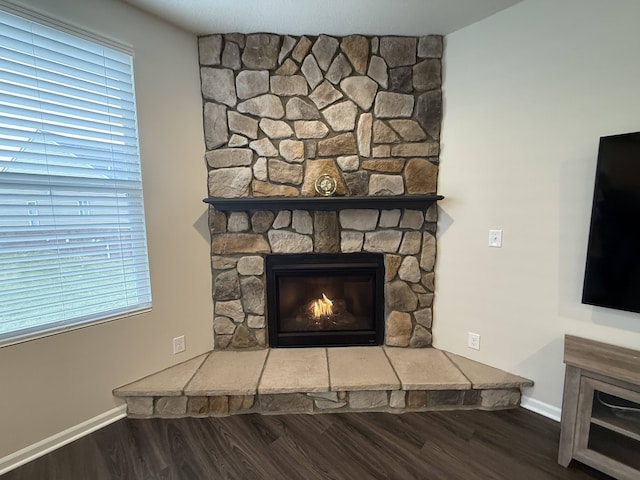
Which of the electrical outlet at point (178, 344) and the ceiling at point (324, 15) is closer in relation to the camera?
the ceiling at point (324, 15)

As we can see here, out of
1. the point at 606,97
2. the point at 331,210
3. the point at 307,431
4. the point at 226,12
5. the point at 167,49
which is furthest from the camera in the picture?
the point at 331,210

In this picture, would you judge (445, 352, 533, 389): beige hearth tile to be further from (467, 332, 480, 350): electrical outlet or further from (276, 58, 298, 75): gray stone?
(276, 58, 298, 75): gray stone

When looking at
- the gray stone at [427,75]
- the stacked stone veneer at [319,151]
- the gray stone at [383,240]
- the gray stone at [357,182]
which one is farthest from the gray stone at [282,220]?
the gray stone at [427,75]

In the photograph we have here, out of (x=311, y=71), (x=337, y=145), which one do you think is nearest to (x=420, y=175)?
(x=337, y=145)

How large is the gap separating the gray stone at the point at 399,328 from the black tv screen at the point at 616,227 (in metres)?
1.16

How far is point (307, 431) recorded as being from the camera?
1.65m

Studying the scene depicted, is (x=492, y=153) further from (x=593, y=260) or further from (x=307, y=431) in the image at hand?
(x=307, y=431)

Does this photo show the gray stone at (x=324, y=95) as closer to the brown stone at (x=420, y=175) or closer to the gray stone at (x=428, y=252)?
the brown stone at (x=420, y=175)

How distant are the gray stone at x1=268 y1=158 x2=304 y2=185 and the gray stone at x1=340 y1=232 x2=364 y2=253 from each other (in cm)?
62

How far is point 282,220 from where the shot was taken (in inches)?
86.2

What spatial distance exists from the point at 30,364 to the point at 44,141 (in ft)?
4.06

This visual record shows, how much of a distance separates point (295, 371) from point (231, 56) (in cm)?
242

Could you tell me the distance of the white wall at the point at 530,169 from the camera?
4.86ft

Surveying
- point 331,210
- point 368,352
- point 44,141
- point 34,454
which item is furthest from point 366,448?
point 44,141
